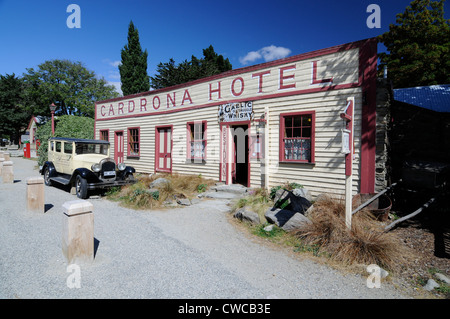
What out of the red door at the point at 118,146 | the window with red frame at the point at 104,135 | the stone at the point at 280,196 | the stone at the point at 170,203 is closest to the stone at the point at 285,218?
the stone at the point at 280,196

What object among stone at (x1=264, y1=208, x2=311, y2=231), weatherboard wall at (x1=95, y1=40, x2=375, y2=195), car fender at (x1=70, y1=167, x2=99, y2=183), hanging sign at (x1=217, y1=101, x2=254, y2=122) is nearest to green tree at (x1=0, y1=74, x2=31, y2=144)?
weatherboard wall at (x1=95, y1=40, x2=375, y2=195)

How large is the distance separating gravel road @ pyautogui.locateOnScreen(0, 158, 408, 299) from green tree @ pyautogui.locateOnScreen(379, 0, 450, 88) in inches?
794

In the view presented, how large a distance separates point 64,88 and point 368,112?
4254 centimetres

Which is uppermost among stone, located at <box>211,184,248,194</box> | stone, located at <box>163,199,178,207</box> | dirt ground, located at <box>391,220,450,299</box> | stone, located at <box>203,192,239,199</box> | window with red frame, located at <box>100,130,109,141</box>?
window with red frame, located at <box>100,130,109,141</box>

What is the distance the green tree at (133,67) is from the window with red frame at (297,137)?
27.3 m

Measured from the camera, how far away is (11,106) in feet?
151

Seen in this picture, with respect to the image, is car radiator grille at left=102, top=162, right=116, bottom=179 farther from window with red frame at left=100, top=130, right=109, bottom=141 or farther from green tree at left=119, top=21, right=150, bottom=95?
green tree at left=119, top=21, right=150, bottom=95

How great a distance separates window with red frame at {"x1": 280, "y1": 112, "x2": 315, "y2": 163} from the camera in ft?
25.3

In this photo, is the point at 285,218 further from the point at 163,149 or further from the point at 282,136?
the point at 163,149

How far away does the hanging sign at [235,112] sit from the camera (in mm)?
8891

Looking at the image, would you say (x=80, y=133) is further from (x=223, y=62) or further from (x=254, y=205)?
(x=223, y=62)

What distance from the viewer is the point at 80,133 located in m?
15.9
